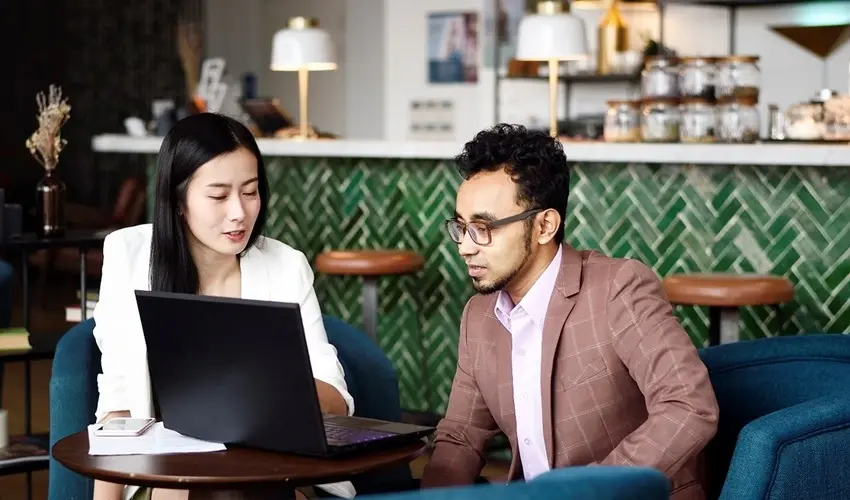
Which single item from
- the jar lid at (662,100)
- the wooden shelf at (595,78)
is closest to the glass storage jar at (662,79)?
the jar lid at (662,100)

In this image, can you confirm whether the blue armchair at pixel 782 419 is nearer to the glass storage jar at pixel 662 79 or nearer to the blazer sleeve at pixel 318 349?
the blazer sleeve at pixel 318 349

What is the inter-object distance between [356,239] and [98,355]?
3.05m

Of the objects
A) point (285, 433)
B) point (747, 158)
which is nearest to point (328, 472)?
point (285, 433)

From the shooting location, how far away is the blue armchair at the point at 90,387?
301 cm

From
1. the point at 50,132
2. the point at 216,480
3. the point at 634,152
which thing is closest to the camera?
the point at 216,480

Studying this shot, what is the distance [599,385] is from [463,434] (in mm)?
299

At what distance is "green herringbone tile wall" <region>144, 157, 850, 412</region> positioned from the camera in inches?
181

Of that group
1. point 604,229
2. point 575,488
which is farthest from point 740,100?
point 575,488

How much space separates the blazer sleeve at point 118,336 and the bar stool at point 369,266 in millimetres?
2453

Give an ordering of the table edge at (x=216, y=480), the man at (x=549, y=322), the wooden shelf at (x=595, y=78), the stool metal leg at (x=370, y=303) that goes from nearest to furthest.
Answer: the table edge at (x=216, y=480), the man at (x=549, y=322), the stool metal leg at (x=370, y=303), the wooden shelf at (x=595, y=78)

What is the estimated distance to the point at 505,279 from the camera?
2.38 metres

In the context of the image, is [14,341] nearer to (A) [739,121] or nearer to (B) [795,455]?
(B) [795,455]

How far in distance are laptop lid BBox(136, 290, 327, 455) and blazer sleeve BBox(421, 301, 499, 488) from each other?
→ 38 cm

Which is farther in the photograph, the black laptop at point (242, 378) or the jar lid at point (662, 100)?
the jar lid at point (662, 100)
